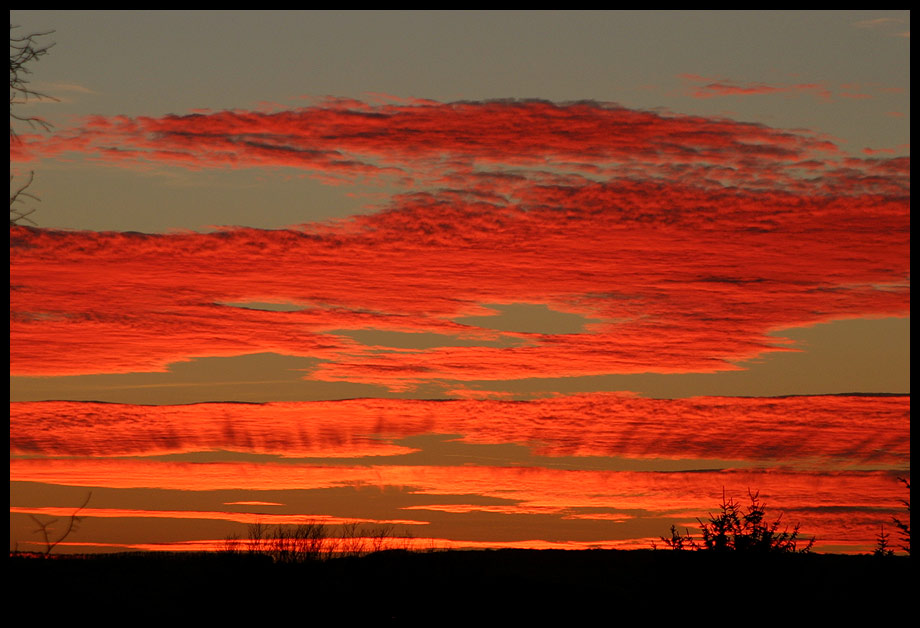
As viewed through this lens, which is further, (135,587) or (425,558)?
(425,558)

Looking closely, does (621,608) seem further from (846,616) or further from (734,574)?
(846,616)

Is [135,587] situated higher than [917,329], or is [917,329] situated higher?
[917,329]

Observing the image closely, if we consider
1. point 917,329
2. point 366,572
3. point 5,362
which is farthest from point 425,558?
point 5,362

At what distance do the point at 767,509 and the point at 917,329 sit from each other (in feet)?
30.1

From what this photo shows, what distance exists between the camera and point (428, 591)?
27922mm

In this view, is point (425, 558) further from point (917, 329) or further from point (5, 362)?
point (5, 362)

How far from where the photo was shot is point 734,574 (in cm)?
2583

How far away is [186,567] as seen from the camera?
102 ft

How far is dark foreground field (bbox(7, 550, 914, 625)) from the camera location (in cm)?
2478

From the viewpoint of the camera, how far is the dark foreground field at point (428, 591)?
24.8 meters
